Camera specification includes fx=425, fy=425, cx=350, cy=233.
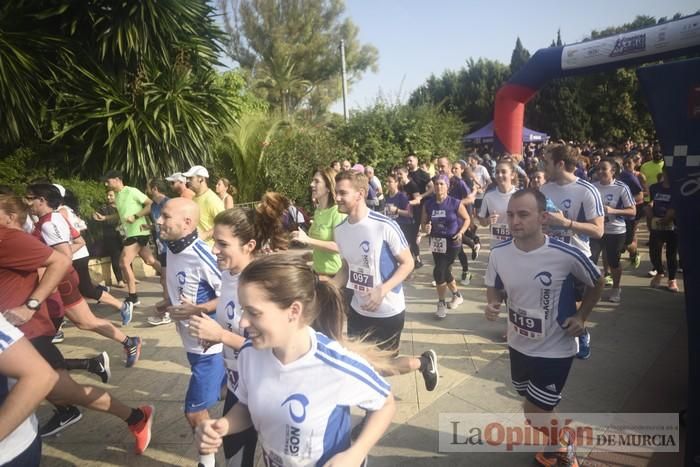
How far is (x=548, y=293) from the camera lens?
2619 millimetres

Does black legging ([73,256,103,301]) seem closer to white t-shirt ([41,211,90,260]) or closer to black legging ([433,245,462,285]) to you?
white t-shirt ([41,211,90,260])

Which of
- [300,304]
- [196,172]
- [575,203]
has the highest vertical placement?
[196,172]

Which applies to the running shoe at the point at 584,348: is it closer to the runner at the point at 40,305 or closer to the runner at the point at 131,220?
the runner at the point at 40,305

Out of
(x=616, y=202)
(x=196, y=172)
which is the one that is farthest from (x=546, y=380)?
(x=196, y=172)

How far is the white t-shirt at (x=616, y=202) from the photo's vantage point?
564cm

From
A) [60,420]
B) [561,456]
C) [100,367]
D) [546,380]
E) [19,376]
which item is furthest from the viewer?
[100,367]

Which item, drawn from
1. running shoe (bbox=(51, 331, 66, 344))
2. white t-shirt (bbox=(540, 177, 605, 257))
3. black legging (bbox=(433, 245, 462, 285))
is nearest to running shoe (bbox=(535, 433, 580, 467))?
white t-shirt (bbox=(540, 177, 605, 257))

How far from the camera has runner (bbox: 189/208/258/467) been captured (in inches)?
91.2

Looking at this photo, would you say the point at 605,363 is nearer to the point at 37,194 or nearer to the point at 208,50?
the point at 37,194

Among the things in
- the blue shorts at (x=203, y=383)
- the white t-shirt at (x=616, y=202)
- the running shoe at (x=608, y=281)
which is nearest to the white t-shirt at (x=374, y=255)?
the blue shorts at (x=203, y=383)

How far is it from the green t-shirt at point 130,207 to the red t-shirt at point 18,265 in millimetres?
3548

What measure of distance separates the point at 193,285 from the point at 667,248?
650cm

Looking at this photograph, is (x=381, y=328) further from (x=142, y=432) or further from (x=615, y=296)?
(x=615, y=296)

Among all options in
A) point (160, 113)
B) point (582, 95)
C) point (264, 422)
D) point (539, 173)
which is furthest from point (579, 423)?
point (582, 95)
